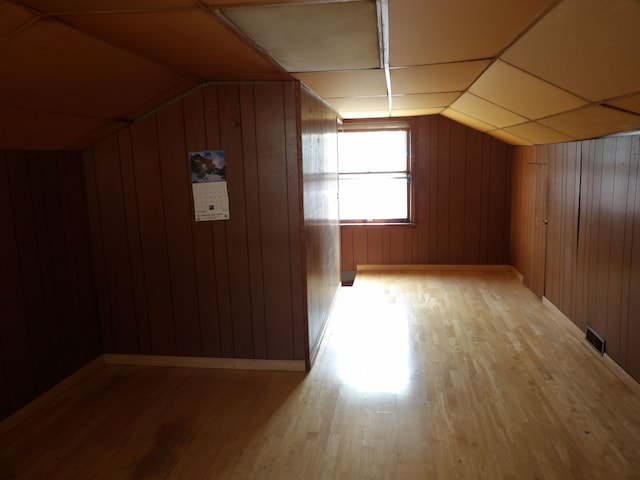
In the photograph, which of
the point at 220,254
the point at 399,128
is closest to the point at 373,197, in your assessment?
the point at 399,128

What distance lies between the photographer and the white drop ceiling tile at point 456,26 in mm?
1636

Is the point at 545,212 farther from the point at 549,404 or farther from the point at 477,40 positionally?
the point at 477,40

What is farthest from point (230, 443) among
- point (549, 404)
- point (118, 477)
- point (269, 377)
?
point (549, 404)

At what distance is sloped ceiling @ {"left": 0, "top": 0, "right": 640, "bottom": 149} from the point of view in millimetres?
1619

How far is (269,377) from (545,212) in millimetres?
3072

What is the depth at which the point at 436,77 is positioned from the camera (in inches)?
119

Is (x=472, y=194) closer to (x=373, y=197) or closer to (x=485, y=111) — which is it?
(x=373, y=197)

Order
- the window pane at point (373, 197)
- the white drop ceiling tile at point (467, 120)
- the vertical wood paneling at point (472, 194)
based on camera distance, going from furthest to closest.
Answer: the window pane at point (373, 197)
the vertical wood paneling at point (472, 194)
the white drop ceiling tile at point (467, 120)

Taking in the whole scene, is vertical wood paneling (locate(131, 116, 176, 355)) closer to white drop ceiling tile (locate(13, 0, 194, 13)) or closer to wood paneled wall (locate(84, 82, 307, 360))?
wood paneled wall (locate(84, 82, 307, 360))

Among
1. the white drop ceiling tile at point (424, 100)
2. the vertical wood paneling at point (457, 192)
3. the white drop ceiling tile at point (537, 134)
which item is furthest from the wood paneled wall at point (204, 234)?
the vertical wood paneling at point (457, 192)

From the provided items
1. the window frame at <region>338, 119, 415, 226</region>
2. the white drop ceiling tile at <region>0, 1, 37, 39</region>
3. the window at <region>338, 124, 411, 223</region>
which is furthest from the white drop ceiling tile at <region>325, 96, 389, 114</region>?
the white drop ceiling tile at <region>0, 1, 37, 39</region>

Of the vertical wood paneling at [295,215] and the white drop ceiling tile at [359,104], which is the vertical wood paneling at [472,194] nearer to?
the white drop ceiling tile at [359,104]

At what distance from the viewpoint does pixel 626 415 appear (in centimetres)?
263

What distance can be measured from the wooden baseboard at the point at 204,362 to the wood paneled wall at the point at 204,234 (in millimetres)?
46
